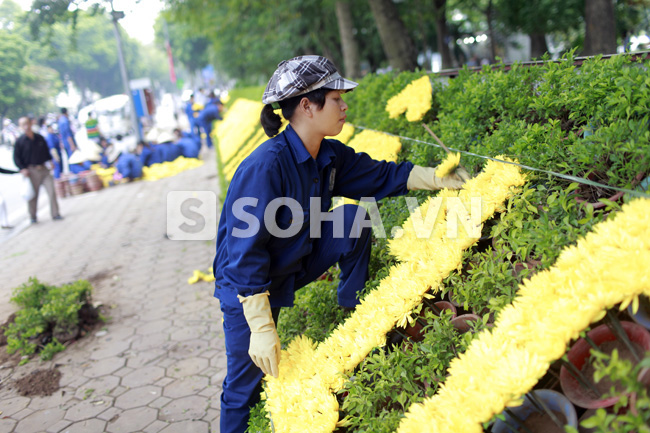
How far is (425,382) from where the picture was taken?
194 cm

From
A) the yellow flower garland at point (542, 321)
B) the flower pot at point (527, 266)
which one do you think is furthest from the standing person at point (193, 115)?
the yellow flower garland at point (542, 321)

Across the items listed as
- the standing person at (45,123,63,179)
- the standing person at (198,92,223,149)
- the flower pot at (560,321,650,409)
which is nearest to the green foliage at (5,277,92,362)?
the flower pot at (560,321,650,409)

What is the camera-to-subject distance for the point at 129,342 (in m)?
4.32

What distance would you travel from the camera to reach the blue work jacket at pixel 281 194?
2.22 metres

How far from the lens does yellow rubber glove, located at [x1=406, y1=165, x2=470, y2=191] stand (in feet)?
8.66

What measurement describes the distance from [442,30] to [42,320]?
12.6 meters

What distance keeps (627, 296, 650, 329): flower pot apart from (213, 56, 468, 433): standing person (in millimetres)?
1189

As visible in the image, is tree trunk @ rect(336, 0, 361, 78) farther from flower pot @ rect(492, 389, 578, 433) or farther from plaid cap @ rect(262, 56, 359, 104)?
flower pot @ rect(492, 389, 578, 433)

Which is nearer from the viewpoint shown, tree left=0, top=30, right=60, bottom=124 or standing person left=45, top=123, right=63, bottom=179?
standing person left=45, top=123, right=63, bottom=179

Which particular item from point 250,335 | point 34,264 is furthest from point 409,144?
point 34,264

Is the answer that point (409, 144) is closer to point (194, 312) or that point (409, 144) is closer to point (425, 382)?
point (425, 382)

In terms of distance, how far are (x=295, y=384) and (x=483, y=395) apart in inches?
39.5

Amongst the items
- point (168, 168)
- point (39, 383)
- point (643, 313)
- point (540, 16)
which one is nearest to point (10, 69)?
point (168, 168)

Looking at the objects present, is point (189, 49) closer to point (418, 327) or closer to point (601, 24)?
point (601, 24)
